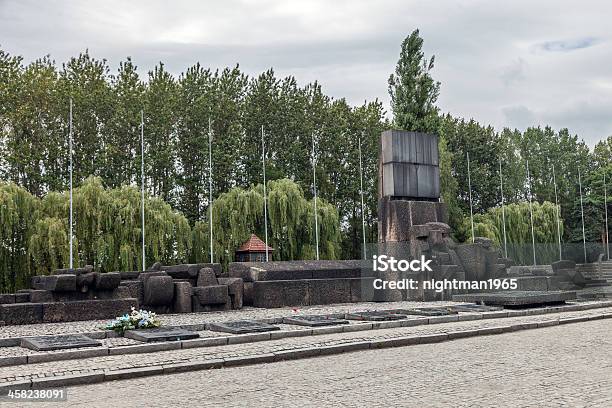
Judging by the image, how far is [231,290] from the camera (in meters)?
18.9

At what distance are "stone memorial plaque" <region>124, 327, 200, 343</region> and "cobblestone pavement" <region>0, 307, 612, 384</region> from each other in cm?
55

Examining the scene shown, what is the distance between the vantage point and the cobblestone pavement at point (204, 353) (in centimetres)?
898

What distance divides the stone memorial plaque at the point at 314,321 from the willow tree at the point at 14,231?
16.4 metres

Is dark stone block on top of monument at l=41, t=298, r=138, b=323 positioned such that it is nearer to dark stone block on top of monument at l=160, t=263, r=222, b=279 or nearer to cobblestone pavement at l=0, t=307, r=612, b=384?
dark stone block on top of monument at l=160, t=263, r=222, b=279

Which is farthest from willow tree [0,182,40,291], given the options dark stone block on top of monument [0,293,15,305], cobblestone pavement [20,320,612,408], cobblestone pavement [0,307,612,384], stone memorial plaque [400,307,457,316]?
cobblestone pavement [20,320,612,408]

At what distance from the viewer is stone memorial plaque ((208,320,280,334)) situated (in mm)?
12625

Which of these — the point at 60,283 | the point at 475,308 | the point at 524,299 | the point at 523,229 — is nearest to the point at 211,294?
the point at 60,283

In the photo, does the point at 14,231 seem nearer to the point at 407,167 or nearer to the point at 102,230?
the point at 102,230

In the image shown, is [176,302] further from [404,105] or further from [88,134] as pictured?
[404,105]

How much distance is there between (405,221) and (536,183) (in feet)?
152

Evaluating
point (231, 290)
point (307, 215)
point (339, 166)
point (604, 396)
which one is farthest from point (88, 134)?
point (604, 396)

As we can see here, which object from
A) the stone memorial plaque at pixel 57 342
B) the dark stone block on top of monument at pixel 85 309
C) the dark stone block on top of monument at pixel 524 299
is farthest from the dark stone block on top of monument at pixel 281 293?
the stone memorial plaque at pixel 57 342

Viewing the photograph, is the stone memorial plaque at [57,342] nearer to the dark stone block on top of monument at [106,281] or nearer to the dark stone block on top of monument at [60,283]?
the dark stone block on top of monument at [60,283]

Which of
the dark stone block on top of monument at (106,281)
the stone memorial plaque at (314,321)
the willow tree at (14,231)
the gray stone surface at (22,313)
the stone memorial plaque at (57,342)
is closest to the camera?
the stone memorial plaque at (57,342)
